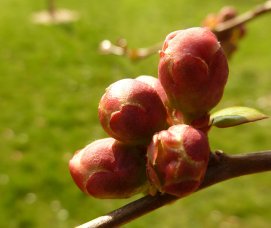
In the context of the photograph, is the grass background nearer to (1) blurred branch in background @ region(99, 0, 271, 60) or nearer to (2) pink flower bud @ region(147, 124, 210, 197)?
(1) blurred branch in background @ region(99, 0, 271, 60)

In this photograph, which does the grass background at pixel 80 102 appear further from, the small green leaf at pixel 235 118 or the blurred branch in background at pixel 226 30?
the small green leaf at pixel 235 118

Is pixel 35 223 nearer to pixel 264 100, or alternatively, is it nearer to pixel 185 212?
pixel 185 212

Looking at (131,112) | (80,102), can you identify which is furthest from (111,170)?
(80,102)

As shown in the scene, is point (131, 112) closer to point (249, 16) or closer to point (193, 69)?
point (193, 69)

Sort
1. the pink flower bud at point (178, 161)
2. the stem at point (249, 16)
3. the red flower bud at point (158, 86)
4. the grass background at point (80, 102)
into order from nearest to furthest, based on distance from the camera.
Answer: the pink flower bud at point (178, 161) → the red flower bud at point (158, 86) → the stem at point (249, 16) → the grass background at point (80, 102)

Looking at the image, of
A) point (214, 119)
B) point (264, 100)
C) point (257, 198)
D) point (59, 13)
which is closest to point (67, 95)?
point (264, 100)

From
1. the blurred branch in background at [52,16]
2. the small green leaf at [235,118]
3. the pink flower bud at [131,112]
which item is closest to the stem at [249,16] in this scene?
the small green leaf at [235,118]
